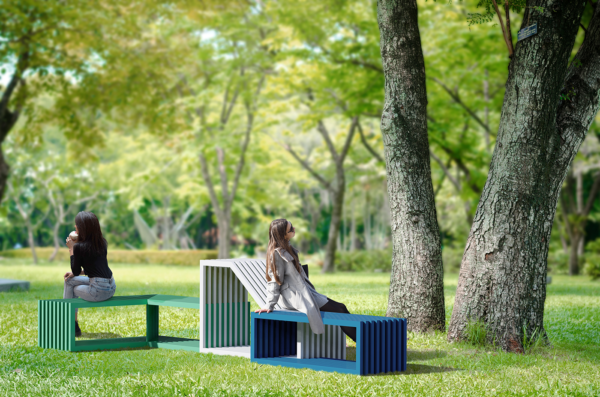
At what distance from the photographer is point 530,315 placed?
710 centimetres

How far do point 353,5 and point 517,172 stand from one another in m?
15.5

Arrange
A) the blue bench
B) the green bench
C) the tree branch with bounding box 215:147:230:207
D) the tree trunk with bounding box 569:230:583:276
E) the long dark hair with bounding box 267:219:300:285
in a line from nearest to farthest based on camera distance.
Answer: the blue bench < the long dark hair with bounding box 267:219:300:285 < the green bench < the tree trunk with bounding box 569:230:583:276 < the tree branch with bounding box 215:147:230:207

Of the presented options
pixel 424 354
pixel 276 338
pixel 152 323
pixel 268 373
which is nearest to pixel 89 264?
pixel 152 323

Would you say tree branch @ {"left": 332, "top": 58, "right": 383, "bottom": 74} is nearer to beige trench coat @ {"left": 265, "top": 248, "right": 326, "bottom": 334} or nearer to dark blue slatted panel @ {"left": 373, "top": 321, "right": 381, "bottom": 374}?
beige trench coat @ {"left": 265, "top": 248, "right": 326, "bottom": 334}

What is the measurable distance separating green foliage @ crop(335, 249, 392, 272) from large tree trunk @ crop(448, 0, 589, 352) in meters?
24.2

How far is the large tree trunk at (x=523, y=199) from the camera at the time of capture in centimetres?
707

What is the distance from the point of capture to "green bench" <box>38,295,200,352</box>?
6.89 meters

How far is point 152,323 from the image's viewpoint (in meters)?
7.65

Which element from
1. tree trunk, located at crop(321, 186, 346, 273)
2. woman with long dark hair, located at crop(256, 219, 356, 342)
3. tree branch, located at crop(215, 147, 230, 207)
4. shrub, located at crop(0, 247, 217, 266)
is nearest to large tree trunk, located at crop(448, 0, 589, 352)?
woman with long dark hair, located at crop(256, 219, 356, 342)

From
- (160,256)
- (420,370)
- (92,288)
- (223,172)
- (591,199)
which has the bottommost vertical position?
(160,256)

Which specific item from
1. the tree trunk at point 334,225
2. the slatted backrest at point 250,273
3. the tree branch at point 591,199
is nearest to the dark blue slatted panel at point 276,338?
the slatted backrest at point 250,273

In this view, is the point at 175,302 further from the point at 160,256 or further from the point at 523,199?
the point at 160,256

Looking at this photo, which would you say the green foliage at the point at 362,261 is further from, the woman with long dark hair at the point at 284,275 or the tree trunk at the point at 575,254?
the woman with long dark hair at the point at 284,275

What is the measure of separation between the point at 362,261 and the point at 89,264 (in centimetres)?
2505
